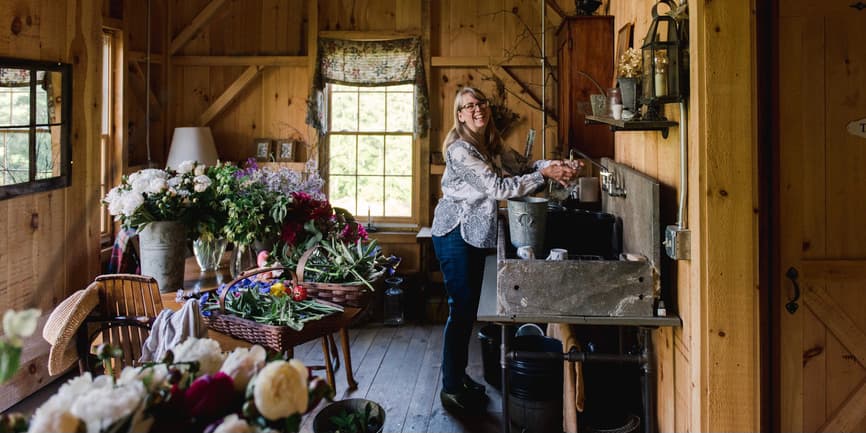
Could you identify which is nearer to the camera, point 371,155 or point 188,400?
point 188,400

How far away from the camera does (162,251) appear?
3152 millimetres

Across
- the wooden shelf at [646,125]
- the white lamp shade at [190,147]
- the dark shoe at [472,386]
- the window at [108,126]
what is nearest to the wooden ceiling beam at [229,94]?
the white lamp shade at [190,147]

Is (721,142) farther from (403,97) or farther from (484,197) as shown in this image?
(403,97)

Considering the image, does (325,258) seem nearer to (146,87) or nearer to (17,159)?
(17,159)

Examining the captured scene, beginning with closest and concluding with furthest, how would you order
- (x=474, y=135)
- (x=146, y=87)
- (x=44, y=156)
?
(x=474, y=135), (x=44, y=156), (x=146, y=87)

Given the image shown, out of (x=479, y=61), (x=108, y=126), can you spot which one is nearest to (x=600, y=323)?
(x=479, y=61)

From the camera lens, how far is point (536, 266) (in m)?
2.60

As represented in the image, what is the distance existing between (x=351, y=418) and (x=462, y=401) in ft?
3.50

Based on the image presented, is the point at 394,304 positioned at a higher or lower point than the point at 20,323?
lower

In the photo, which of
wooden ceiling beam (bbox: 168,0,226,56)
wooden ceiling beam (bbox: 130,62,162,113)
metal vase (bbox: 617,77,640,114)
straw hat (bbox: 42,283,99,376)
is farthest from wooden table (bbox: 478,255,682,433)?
→ wooden ceiling beam (bbox: 168,0,226,56)

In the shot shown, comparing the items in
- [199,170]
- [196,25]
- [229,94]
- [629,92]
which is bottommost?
[199,170]

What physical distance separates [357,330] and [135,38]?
10.0ft

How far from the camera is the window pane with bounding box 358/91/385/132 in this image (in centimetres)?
629

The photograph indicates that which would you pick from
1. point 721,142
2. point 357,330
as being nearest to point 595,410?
point 721,142
